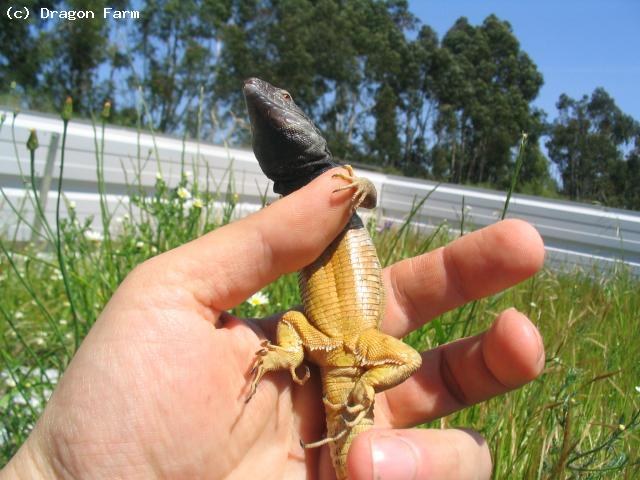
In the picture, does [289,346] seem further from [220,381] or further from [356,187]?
[356,187]

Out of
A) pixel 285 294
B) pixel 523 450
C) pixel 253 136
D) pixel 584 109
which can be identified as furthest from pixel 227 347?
pixel 584 109

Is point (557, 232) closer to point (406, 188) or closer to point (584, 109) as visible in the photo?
point (406, 188)

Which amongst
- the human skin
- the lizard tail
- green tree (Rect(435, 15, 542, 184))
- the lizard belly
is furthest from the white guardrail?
green tree (Rect(435, 15, 542, 184))

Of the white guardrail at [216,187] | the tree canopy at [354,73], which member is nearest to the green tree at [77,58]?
the tree canopy at [354,73]

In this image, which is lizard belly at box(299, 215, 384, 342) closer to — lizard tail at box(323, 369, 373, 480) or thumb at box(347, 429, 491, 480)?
lizard tail at box(323, 369, 373, 480)

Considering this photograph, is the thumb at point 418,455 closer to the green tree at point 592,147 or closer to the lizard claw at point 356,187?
the lizard claw at point 356,187

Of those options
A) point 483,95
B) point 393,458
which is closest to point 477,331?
point 393,458

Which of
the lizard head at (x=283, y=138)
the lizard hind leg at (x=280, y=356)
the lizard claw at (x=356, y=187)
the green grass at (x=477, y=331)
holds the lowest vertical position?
the green grass at (x=477, y=331)
